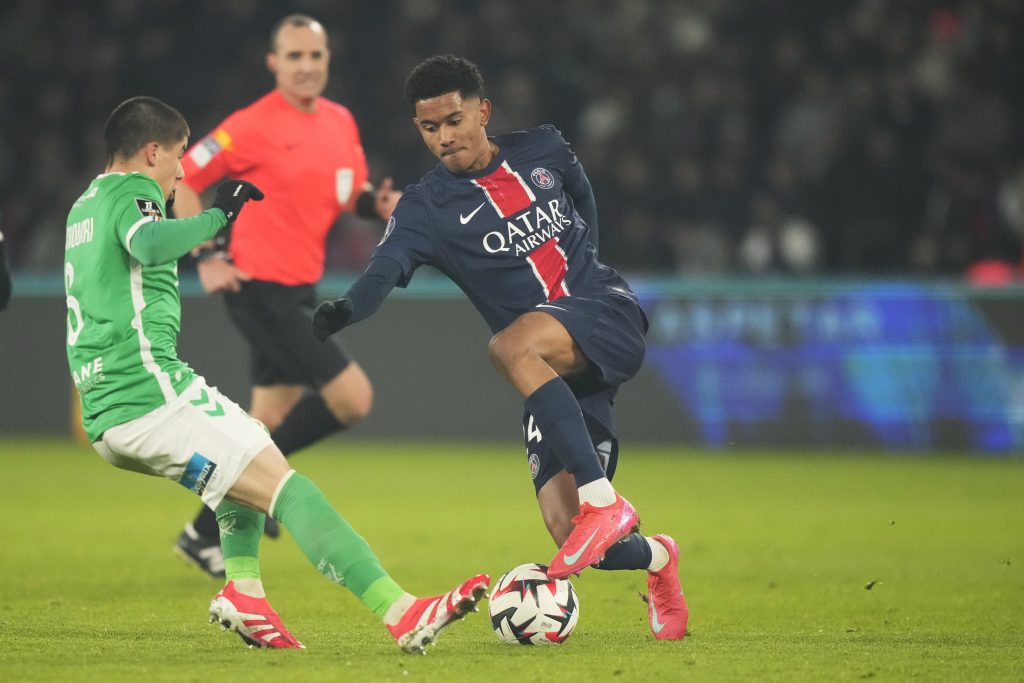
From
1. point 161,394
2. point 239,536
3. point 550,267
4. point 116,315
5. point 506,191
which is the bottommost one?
point 239,536

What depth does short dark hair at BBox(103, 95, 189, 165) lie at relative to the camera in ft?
15.4

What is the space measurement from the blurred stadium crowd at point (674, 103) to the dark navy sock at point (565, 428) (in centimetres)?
886

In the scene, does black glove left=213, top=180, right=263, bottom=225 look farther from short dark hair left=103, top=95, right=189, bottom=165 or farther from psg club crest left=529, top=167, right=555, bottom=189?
psg club crest left=529, top=167, right=555, bottom=189

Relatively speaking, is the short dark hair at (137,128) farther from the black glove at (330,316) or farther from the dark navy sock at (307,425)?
the dark navy sock at (307,425)

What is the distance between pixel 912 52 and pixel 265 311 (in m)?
9.28

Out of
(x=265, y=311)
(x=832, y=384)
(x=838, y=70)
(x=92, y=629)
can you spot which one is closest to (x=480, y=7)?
(x=838, y=70)

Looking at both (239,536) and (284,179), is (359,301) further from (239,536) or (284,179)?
(284,179)

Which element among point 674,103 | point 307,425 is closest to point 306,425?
point 307,425

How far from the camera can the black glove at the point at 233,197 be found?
469 cm

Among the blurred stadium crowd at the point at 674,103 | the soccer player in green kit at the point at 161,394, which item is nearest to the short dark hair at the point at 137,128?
the soccer player in green kit at the point at 161,394

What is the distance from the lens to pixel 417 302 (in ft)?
44.8

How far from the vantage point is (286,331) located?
7121 mm

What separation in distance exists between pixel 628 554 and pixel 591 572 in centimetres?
206

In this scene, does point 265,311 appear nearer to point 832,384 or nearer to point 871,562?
point 871,562
